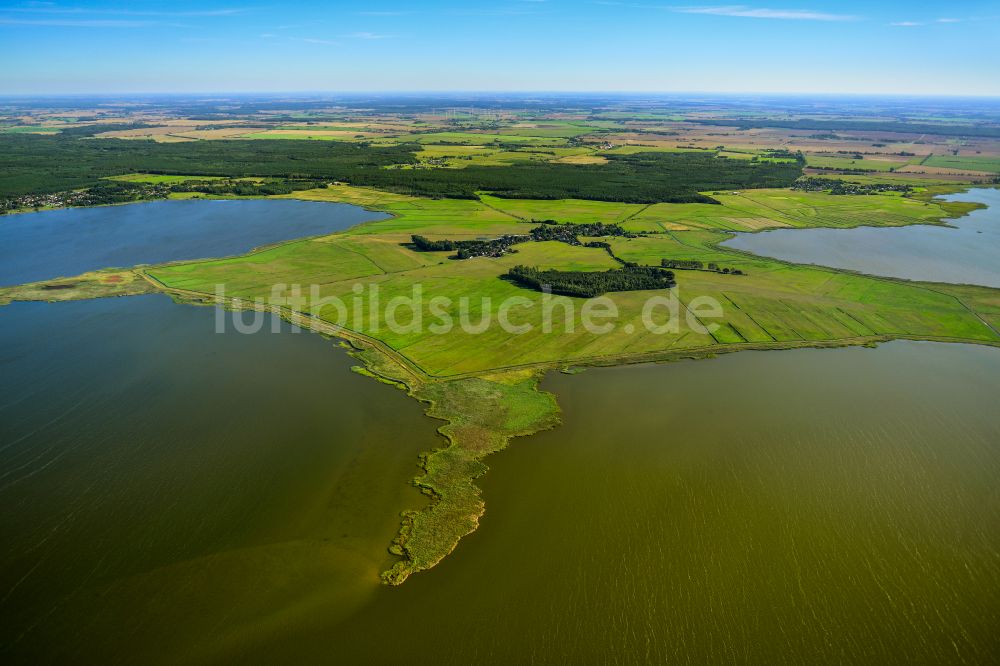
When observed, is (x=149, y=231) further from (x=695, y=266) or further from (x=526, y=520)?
(x=526, y=520)

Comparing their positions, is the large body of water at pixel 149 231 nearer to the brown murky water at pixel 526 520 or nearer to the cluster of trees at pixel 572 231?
the cluster of trees at pixel 572 231

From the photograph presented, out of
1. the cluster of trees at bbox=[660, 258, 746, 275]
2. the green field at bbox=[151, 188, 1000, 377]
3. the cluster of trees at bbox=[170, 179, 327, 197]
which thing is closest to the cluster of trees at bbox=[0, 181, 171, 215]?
the cluster of trees at bbox=[170, 179, 327, 197]

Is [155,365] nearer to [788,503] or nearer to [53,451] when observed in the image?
[53,451]

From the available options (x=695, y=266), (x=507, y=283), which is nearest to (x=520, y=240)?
(x=507, y=283)

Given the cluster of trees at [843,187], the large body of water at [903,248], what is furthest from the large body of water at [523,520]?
the cluster of trees at [843,187]

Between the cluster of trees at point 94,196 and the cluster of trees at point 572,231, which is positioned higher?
the cluster of trees at point 94,196

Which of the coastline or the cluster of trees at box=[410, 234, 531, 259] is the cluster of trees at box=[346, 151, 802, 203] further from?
the coastline
